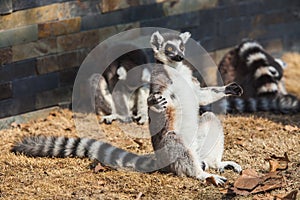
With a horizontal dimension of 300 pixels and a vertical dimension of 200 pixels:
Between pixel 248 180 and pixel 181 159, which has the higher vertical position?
pixel 181 159

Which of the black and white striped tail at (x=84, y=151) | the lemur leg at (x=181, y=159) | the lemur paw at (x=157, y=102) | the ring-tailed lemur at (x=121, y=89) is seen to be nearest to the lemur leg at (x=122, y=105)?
the ring-tailed lemur at (x=121, y=89)

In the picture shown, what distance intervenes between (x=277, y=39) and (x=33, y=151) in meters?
5.38

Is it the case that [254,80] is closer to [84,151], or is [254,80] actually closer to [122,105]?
[122,105]

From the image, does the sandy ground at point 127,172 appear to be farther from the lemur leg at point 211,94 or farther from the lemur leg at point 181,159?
the lemur leg at point 211,94

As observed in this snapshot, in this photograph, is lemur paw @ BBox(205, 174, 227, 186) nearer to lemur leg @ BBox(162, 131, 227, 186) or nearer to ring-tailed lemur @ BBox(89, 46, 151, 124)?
lemur leg @ BBox(162, 131, 227, 186)

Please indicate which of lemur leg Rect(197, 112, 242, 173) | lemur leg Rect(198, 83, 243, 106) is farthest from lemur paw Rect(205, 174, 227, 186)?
lemur leg Rect(198, 83, 243, 106)

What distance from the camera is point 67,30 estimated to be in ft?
28.1

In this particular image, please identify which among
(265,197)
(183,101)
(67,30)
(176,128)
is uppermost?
(67,30)

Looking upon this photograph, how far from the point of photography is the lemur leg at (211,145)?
654 centimetres

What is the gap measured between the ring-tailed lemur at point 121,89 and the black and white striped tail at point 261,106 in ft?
2.85

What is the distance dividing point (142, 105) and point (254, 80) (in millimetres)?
1685

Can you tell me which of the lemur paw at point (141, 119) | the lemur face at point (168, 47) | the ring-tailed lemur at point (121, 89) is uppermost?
the lemur face at point (168, 47)

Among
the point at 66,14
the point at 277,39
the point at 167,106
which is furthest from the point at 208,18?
the point at 167,106

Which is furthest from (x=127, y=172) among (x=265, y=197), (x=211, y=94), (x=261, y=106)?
(x=261, y=106)
